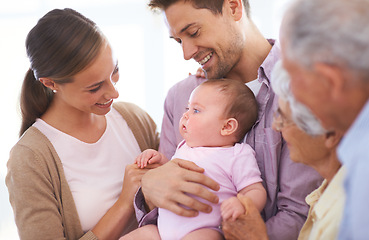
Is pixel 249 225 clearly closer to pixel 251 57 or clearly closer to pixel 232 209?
pixel 232 209

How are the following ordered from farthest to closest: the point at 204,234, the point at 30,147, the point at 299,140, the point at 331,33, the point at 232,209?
1. the point at 30,147
2. the point at 204,234
3. the point at 232,209
4. the point at 299,140
5. the point at 331,33

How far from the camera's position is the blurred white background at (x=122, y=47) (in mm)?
3711

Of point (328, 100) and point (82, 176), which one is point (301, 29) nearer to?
point (328, 100)

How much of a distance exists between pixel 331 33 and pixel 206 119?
3.14 feet

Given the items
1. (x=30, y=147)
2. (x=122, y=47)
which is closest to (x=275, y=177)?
(x=30, y=147)

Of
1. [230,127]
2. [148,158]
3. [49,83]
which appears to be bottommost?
[148,158]

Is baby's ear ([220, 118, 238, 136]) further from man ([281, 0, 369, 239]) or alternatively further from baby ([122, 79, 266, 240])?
man ([281, 0, 369, 239])

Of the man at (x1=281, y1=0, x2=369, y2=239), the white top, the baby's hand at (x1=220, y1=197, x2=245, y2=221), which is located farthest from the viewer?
the white top

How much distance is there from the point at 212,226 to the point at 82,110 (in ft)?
2.86

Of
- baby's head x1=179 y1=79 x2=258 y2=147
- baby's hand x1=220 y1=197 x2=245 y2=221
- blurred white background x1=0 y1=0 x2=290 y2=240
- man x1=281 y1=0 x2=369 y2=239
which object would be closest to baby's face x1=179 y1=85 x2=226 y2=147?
baby's head x1=179 y1=79 x2=258 y2=147

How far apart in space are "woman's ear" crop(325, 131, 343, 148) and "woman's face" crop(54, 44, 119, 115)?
1.08 meters

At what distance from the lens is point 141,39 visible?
382cm

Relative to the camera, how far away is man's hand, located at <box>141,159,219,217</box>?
5.28ft

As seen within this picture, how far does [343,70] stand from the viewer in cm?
88
